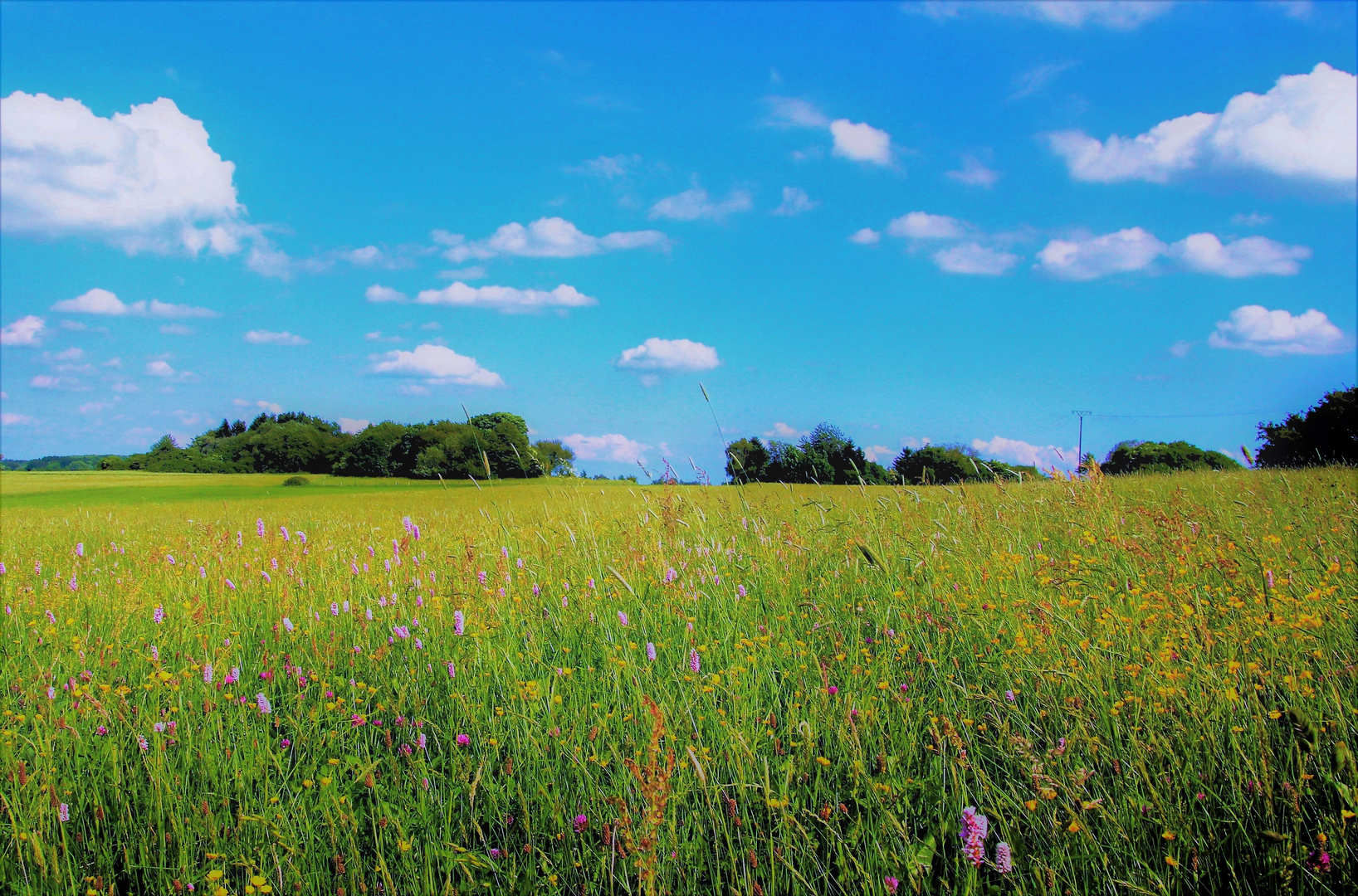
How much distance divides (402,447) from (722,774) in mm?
58684

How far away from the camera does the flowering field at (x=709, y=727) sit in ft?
6.94

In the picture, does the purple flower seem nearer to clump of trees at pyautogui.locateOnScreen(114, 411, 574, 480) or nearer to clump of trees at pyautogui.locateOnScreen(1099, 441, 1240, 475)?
clump of trees at pyautogui.locateOnScreen(114, 411, 574, 480)

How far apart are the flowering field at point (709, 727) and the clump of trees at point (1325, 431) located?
47.4 meters

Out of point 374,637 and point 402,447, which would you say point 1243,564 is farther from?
point 402,447

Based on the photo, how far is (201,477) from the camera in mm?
41938

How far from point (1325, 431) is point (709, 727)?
183 feet

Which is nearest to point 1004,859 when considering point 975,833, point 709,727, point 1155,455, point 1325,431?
point 975,833

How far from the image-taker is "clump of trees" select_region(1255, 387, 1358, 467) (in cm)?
4059

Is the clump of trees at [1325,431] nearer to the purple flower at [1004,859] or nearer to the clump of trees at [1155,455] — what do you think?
the clump of trees at [1155,455]

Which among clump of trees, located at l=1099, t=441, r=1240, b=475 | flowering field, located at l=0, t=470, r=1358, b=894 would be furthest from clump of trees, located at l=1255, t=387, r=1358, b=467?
flowering field, located at l=0, t=470, r=1358, b=894

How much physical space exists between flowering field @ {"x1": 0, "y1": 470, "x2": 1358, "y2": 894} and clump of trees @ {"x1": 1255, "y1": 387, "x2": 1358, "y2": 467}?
47.4 m

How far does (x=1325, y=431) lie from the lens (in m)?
42.2

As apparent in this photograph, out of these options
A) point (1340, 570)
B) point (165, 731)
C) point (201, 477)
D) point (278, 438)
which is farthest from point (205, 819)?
point (278, 438)

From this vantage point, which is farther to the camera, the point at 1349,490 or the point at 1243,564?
the point at 1349,490
